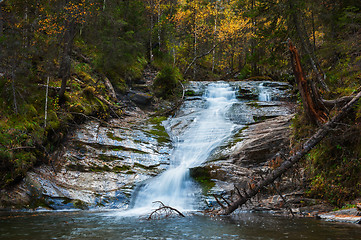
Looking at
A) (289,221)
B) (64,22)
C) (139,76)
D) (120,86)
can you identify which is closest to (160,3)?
(139,76)

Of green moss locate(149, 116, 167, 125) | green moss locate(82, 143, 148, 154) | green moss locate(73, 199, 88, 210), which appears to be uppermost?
green moss locate(149, 116, 167, 125)

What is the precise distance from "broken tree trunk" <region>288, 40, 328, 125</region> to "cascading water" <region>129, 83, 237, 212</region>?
13.9ft

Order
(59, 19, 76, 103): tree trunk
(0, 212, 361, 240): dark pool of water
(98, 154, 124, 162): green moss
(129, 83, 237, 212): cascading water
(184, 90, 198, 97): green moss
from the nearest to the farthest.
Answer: (0, 212, 361, 240): dark pool of water → (129, 83, 237, 212): cascading water → (98, 154, 124, 162): green moss → (59, 19, 76, 103): tree trunk → (184, 90, 198, 97): green moss

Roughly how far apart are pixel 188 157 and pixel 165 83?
8513 millimetres

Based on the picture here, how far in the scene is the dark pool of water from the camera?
443 cm

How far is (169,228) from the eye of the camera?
5.19m

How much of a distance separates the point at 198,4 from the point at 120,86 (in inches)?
601

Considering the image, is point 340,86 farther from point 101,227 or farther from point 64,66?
point 64,66

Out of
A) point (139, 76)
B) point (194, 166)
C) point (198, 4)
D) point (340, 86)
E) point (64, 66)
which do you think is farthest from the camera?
point (198, 4)

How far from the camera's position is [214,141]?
11.4m

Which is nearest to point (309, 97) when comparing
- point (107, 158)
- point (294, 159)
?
point (294, 159)

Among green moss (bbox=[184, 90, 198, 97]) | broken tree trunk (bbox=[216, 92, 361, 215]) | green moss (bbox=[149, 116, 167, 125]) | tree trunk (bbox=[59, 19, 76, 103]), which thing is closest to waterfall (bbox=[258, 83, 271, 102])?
green moss (bbox=[184, 90, 198, 97])

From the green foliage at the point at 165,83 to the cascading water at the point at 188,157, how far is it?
2877 millimetres

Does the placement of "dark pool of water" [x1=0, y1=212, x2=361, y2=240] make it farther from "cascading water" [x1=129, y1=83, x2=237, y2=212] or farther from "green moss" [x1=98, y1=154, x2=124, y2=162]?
"green moss" [x1=98, y1=154, x2=124, y2=162]
